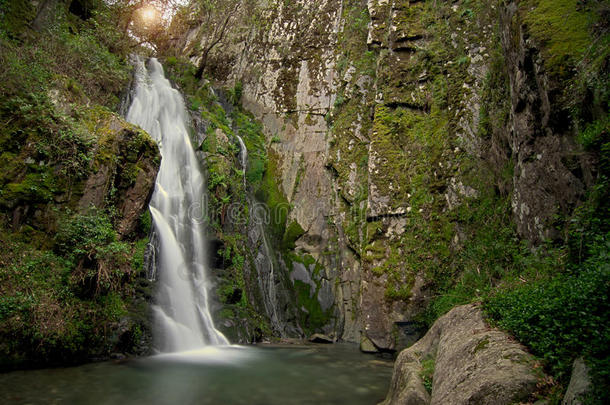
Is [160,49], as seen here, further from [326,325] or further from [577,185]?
[577,185]

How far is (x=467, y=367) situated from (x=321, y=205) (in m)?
11.5

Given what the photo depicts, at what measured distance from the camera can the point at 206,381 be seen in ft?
21.2

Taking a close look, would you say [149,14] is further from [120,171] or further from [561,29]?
[561,29]

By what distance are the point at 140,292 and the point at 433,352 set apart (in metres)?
6.98

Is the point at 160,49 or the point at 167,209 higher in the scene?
the point at 160,49

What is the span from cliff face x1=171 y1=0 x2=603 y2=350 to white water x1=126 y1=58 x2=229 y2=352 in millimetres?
4202

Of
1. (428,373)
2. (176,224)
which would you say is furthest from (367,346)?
(176,224)

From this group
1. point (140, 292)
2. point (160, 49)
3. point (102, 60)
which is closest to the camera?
point (140, 292)

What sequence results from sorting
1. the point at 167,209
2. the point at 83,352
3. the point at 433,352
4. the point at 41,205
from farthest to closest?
the point at 167,209 → the point at 41,205 → the point at 83,352 → the point at 433,352

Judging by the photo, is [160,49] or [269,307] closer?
[269,307]

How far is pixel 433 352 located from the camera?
5168mm

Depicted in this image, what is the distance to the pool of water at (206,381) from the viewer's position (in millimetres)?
5375

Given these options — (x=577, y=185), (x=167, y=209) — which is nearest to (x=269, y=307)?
(x=167, y=209)

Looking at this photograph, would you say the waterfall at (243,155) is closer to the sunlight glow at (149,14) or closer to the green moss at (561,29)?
the sunlight glow at (149,14)
